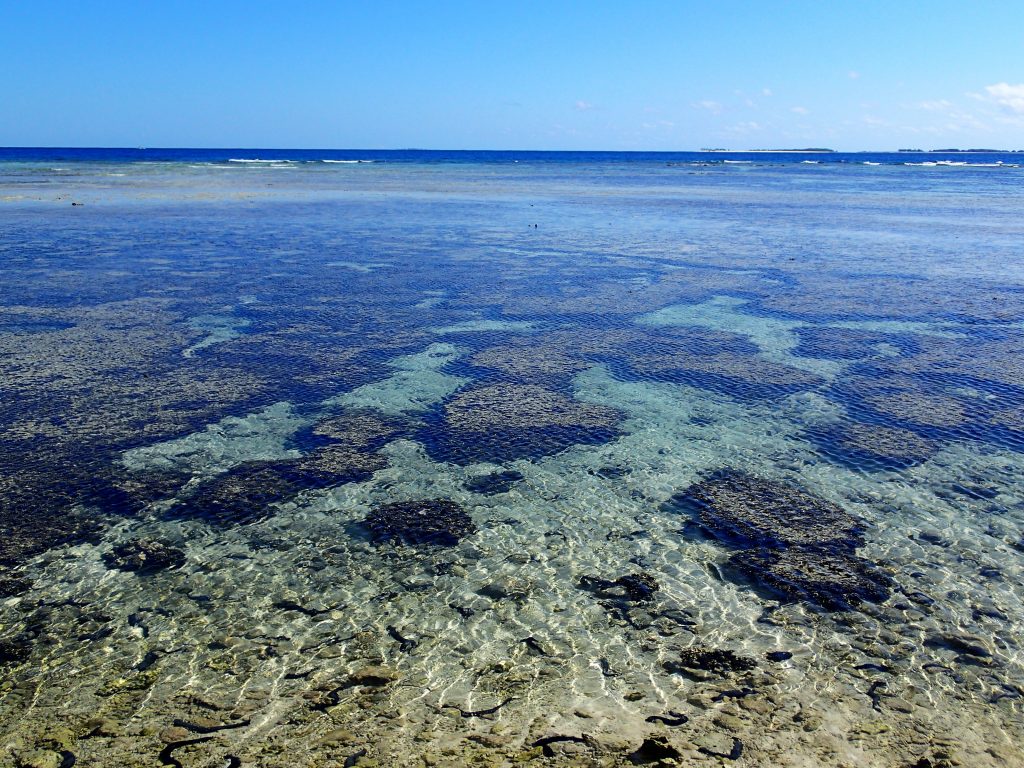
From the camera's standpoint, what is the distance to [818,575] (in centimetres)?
711

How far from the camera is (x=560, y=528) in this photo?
8.05m

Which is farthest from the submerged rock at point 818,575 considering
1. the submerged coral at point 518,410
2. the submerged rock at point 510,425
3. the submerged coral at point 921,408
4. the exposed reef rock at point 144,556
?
the exposed reef rock at point 144,556

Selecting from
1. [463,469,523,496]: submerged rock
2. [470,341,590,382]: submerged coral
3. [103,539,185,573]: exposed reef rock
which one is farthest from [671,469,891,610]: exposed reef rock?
[103,539,185,573]: exposed reef rock

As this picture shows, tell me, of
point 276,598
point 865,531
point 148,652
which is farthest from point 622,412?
point 148,652

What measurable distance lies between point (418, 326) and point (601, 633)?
11.0 m

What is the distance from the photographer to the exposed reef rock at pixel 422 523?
7793 mm

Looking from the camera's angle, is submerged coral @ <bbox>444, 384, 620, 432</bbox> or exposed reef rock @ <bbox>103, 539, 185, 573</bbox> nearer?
exposed reef rock @ <bbox>103, 539, 185, 573</bbox>

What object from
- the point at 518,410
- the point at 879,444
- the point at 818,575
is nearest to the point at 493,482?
the point at 518,410

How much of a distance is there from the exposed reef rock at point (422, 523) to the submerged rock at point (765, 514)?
2508 millimetres

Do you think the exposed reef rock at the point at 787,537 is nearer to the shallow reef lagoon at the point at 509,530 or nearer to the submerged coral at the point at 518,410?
the shallow reef lagoon at the point at 509,530

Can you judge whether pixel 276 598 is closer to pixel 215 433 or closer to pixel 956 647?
pixel 215 433

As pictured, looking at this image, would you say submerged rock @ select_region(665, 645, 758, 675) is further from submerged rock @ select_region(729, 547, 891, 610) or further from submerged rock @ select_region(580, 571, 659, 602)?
submerged rock @ select_region(729, 547, 891, 610)

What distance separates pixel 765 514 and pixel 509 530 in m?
2.83

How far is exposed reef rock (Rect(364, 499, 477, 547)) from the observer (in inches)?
307
